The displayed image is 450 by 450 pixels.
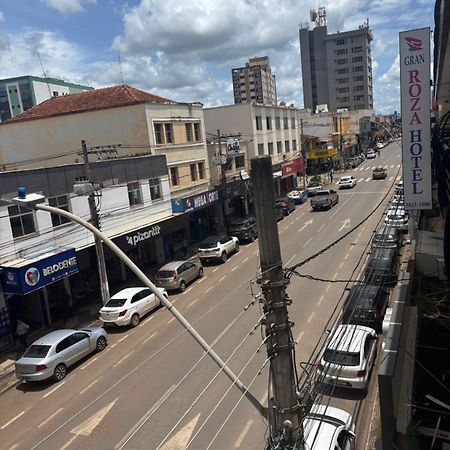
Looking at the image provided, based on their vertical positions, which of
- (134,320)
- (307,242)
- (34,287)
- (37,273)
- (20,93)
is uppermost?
(20,93)

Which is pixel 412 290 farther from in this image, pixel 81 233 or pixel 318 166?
pixel 318 166

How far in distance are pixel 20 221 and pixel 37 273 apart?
2591 millimetres

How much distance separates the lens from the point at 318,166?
3209 inches

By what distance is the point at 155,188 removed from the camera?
2866cm

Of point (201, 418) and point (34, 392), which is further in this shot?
point (34, 392)

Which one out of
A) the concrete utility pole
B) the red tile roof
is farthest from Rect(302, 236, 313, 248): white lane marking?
the concrete utility pole

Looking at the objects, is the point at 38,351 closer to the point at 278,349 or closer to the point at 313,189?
the point at 278,349

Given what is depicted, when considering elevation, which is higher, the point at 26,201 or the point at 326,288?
the point at 26,201

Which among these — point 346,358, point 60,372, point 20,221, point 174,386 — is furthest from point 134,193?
point 346,358

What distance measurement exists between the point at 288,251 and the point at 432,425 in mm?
22276

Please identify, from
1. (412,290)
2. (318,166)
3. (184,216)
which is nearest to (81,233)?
(184,216)

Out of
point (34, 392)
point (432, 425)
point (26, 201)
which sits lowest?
point (34, 392)

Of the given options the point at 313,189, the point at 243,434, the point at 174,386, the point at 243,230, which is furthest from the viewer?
Result: the point at 313,189

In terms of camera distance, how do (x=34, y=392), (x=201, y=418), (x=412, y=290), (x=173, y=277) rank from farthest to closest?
(x=173, y=277)
(x=34, y=392)
(x=201, y=418)
(x=412, y=290)
